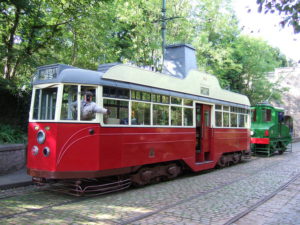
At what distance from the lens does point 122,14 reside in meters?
15.0

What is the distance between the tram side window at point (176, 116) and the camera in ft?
31.1

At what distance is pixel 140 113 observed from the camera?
27.0 feet

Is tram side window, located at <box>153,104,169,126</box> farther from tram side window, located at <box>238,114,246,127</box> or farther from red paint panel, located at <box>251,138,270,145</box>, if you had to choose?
red paint panel, located at <box>251,138,270,145</box>

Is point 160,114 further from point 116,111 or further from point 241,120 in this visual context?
point 241,120

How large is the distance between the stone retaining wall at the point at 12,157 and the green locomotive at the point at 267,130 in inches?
488

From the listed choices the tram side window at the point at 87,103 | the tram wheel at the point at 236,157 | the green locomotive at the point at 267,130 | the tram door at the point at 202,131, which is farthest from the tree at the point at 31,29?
the green locomotive at the point at 267,130

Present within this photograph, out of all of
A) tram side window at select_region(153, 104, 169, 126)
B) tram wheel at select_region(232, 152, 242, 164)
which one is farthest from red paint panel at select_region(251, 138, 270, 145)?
tram side window at select_region(153, 104, 169, 126)

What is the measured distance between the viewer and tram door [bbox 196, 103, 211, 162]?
1118 centimetres

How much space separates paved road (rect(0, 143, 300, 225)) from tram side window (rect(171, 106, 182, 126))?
1.75 meters

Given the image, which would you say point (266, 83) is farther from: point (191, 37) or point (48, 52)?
point (48, 52)

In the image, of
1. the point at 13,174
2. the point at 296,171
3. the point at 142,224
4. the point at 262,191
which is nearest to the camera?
the point at 142,224

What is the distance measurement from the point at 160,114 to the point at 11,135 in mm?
5705

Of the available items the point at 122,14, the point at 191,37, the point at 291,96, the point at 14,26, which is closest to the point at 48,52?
the point at 14,26

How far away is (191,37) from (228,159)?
24.9ft
